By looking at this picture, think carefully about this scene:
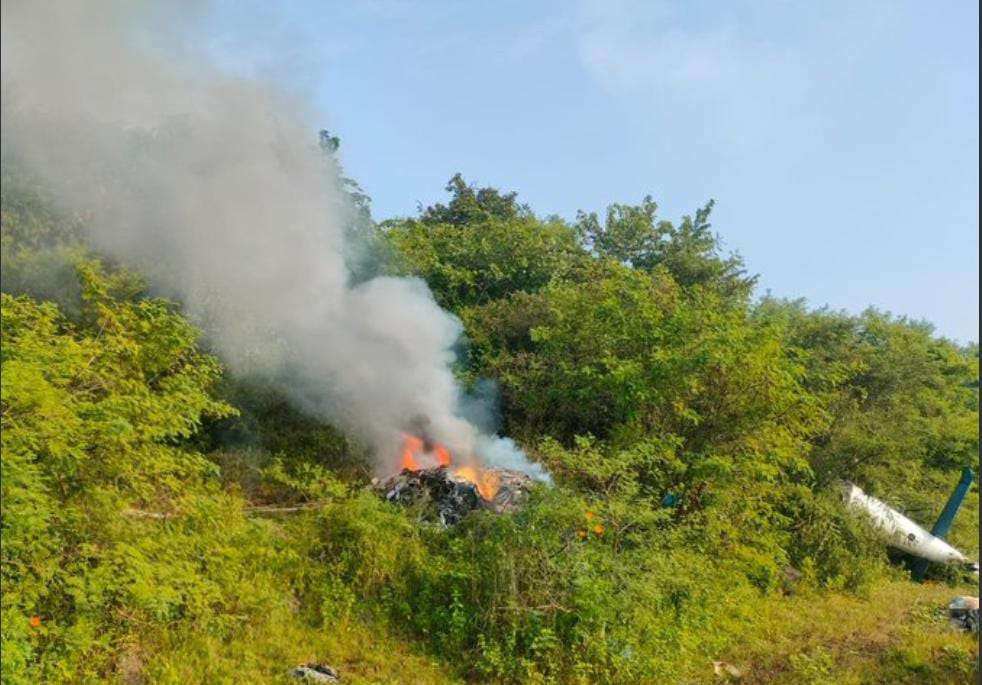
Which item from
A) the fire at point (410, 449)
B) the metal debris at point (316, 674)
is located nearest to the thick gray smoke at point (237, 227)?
the fire at point (410, 449)

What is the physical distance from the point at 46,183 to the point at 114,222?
1954 millimetres

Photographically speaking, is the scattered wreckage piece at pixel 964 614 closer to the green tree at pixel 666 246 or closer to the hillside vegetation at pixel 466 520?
the hillside vegetation at pixel 466 520

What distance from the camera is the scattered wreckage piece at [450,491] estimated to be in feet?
33.2

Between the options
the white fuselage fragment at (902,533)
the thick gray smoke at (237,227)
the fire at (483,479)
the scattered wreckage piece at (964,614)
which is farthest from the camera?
the white fuselage fragment at (902,533)

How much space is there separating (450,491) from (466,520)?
1.40 meters

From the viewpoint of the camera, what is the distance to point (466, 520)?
30.0 feet

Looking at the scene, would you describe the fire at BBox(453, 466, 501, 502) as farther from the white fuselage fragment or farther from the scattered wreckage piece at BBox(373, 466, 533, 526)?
the white fuselage fragment

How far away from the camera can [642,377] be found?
11398mm

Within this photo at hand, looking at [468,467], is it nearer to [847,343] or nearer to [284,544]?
[284,544]

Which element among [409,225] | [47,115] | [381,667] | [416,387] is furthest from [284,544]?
[409,225]

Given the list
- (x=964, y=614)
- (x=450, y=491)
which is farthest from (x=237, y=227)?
(x=964, y=614)

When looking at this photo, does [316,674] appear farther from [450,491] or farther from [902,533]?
[902,533]

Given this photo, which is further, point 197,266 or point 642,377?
point 642,377

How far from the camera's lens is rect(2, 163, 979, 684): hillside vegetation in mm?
6027
